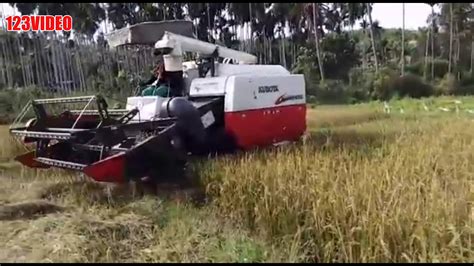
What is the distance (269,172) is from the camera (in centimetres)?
412

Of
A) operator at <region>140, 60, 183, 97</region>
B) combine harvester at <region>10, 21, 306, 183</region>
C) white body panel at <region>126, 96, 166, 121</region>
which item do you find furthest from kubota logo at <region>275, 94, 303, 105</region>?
white body panel at <region>126, 96, 166, 121</region>

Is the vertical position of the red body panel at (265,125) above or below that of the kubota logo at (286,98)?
below

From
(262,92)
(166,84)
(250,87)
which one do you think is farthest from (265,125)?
(166,84)

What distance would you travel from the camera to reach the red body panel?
5.75 metres

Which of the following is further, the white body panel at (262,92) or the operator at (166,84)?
the operator at (166,84)

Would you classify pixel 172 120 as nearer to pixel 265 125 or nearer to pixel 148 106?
pixel 148 106

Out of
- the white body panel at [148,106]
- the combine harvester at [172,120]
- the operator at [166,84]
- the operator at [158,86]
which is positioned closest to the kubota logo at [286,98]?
the combine harvester at [172,120]

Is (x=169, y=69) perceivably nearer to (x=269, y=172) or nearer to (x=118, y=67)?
(x=269, y=172)

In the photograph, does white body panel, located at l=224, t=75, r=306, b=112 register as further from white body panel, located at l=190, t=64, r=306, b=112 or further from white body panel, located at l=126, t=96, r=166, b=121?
white body panel, located at l=126, t=96, r=166, b=121

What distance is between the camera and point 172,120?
507 cm

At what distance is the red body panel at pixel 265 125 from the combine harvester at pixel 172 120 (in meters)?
0.01

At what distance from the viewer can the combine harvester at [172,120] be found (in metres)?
4.75

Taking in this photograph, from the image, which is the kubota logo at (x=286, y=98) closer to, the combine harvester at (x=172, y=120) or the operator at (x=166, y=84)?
the combine harvester at (x=172, y=120)

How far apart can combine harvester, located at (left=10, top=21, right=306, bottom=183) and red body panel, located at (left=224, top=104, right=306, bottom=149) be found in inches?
0.5
